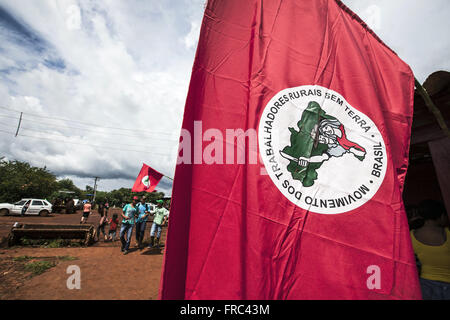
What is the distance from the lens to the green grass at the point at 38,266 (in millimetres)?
4439

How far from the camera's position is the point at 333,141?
1.76 m

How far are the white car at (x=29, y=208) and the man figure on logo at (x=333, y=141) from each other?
24.1m

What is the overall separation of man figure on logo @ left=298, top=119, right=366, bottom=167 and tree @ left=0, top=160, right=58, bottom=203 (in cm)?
3572

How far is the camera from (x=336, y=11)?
2.13m

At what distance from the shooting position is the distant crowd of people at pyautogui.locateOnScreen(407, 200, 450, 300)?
190 centimetres

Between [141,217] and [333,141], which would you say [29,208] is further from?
[333,141]

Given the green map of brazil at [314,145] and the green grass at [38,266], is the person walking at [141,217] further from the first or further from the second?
the green map of brazil at [314,145]

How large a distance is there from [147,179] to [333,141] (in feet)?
23.0

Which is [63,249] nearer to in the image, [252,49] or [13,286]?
[13,286]

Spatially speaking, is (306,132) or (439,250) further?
(439,250)

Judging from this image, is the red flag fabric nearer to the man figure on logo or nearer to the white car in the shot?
the man figure on logo

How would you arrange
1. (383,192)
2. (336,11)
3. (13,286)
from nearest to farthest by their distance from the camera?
1. (383,192)
2. (336,11)
3. (13,286)
